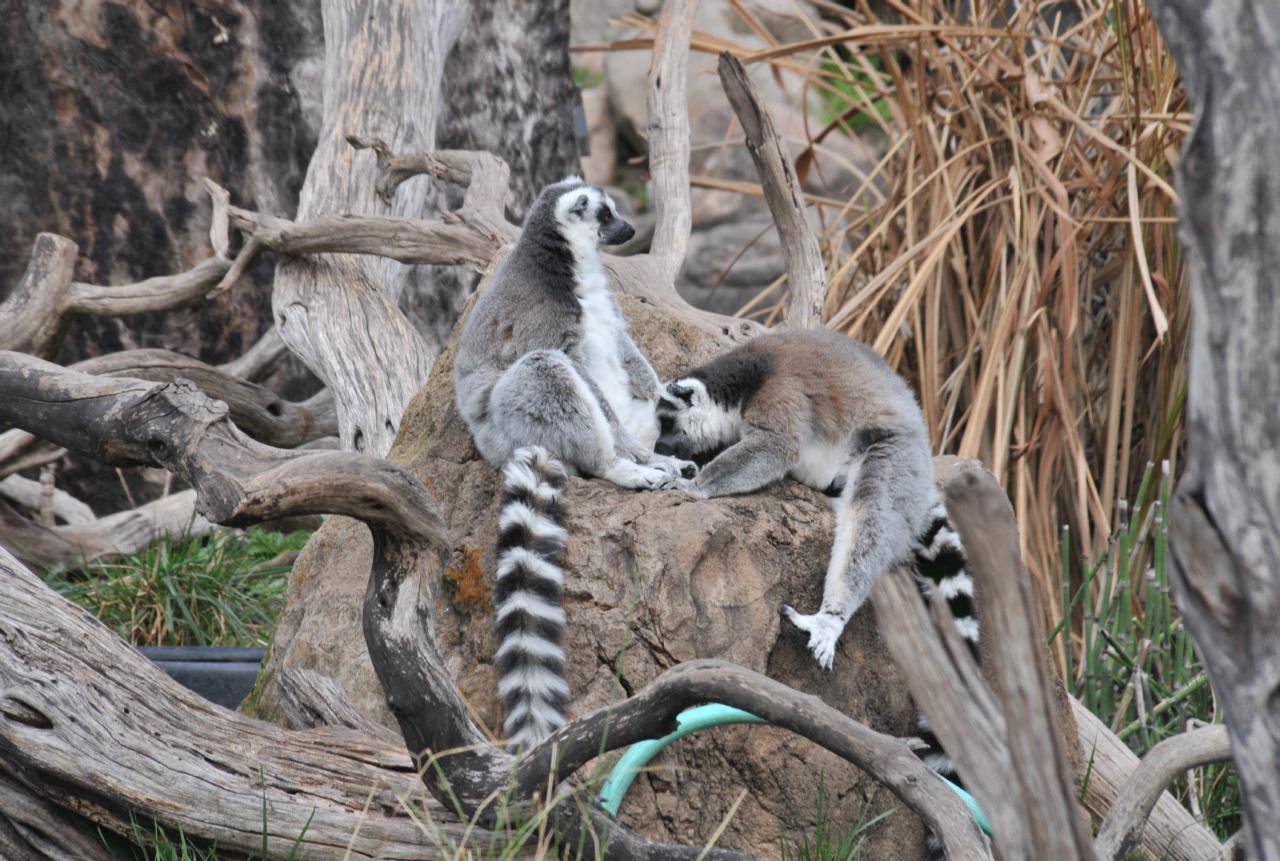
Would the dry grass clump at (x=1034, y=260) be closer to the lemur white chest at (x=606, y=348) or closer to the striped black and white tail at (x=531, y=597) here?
the lemur white chest at (x=606, y=348)

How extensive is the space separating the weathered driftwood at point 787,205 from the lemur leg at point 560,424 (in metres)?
1.27

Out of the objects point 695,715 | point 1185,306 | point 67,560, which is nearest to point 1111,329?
point 1185,306

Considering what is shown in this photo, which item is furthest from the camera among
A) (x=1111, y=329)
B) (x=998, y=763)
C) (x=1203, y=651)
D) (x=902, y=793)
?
(x=1111, y=329)

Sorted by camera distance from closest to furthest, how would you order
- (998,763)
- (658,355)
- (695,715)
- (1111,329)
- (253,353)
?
(998,763), (695,715), (658,355), (1111,329), (253,353)

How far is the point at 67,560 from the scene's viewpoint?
5230 millimetres

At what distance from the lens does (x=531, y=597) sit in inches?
111

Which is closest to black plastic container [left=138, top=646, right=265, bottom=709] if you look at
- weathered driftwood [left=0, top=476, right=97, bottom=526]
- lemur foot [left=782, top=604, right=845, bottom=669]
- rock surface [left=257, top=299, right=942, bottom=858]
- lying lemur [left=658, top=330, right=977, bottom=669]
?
rock surface [left=257, top=299, right=942, bottom=858]

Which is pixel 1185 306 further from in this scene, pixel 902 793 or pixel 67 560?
pixel 67 560

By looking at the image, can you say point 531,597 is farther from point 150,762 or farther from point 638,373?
point 638,373

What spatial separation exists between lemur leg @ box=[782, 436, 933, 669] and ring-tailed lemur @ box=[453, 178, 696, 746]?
1.74ft

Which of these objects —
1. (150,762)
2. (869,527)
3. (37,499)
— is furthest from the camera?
(37,499)

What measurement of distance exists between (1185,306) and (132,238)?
484 centimetres

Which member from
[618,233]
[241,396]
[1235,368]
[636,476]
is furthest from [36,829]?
[241,396]

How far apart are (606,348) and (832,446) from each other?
0.75 metres
